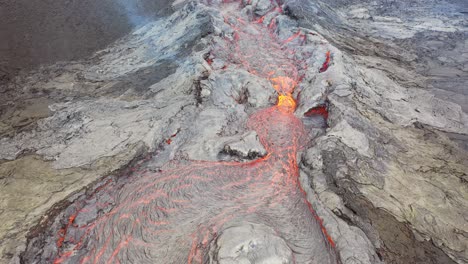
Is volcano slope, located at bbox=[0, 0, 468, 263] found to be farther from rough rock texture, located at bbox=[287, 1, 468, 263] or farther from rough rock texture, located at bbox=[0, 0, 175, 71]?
rough rock texture, located at bbox=[0, 0, 175, 71]

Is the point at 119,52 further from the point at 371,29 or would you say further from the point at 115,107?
the point at 371,29

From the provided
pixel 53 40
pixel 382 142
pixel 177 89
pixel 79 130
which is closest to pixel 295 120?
pixel 382 142

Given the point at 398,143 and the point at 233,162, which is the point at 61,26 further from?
the point at 398,143

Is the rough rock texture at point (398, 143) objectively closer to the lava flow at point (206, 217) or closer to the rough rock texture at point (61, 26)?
the lava flow at point (206, 217)

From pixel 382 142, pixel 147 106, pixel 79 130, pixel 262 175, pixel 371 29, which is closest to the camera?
pixel 262 175

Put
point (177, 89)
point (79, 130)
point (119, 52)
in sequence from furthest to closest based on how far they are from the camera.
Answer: point (119, 52) → point (177, 89) → point (79, 130)

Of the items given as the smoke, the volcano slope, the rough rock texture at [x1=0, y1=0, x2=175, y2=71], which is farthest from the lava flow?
the smoke
